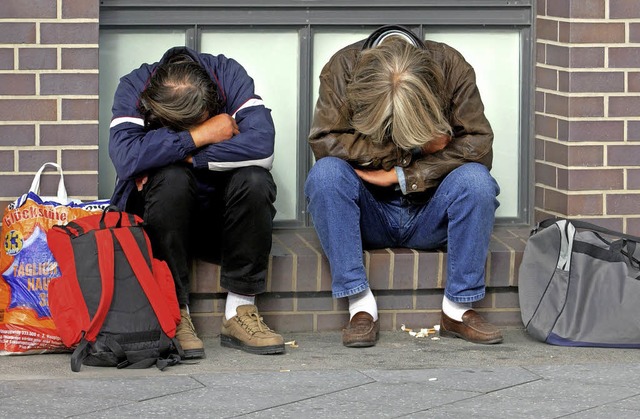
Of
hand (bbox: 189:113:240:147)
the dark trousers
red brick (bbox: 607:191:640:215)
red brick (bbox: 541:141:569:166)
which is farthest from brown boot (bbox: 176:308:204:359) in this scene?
red brick (bbox: 607:191:640:215)

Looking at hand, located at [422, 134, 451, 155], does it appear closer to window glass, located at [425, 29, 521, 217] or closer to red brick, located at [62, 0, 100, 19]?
window glass, located at [425, 29, 521, 217]

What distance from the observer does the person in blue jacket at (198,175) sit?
5156mm

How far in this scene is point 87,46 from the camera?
5.47 m

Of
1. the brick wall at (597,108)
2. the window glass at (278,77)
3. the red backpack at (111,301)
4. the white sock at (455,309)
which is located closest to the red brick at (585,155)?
the brick wall at (597,108)

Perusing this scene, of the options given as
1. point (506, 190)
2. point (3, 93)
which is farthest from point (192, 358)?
point (506, 190)

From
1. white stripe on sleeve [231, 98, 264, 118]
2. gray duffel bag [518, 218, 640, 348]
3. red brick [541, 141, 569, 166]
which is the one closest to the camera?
gray duffel bag [518, 218, 640, 348]

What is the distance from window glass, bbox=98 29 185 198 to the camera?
582 centimetres

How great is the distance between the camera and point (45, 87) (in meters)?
5.47

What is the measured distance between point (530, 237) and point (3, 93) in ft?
7.17

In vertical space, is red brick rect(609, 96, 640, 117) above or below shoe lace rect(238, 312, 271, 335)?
above

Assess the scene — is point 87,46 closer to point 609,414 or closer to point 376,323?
point 376,323

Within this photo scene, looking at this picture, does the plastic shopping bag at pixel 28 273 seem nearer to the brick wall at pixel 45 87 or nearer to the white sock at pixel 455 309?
the brick wall at pixel 45 87

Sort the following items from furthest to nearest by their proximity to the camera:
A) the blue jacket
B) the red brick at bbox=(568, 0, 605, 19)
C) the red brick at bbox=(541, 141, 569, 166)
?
1. the red brick at bbox=(541, 141, 569, 166)
2. the red brick at bbox=(568, 0, 605, 19)
3. the blue jacket

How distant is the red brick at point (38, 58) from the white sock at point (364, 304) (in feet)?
4.96
